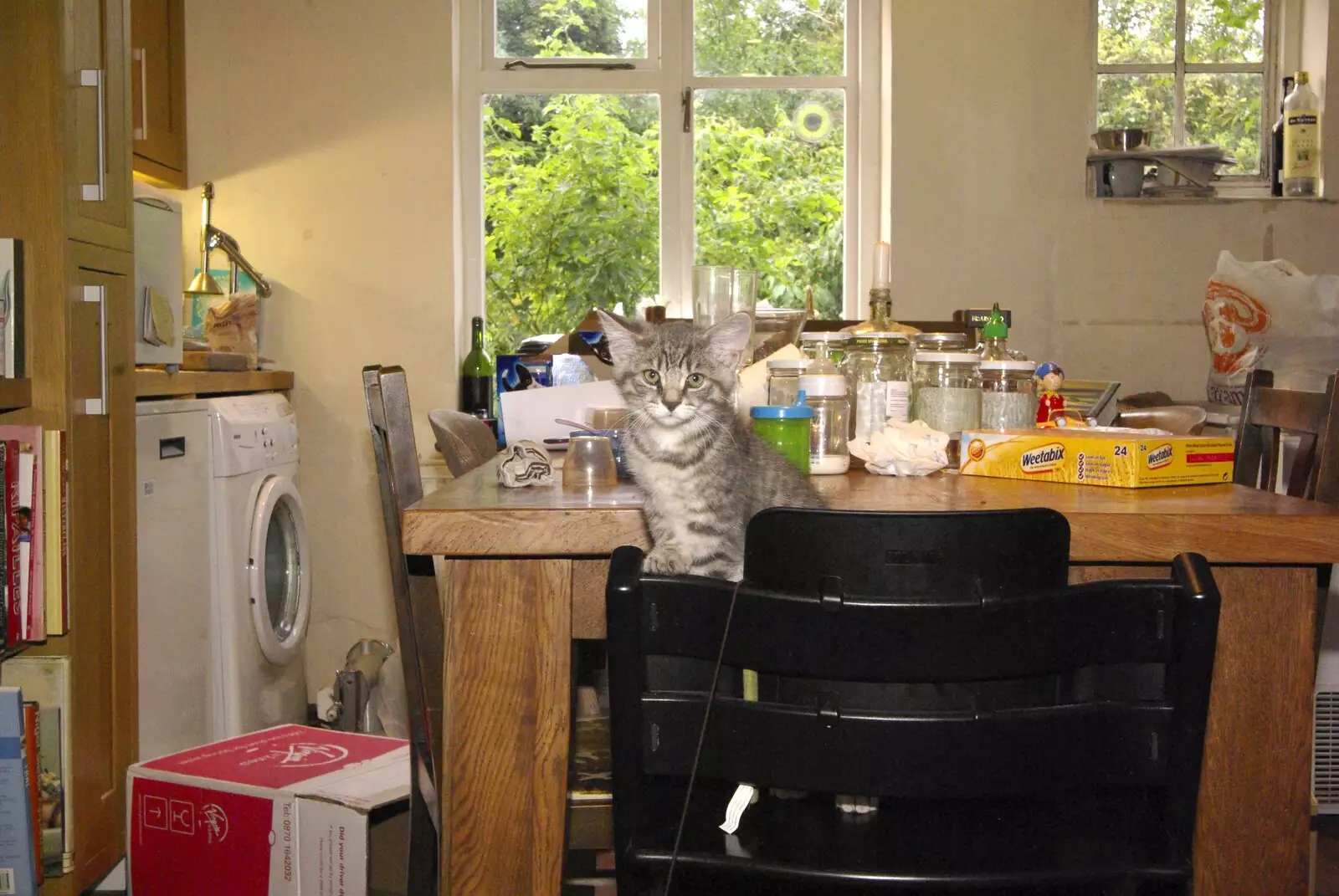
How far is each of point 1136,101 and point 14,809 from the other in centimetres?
384

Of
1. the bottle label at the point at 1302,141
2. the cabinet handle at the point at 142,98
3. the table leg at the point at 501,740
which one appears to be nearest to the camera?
the table leg at the point at 501,740

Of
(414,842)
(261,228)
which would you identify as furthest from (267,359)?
(414,842)

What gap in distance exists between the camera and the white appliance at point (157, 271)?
8.93 ft

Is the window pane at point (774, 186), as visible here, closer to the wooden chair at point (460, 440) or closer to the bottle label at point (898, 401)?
the wooden chair at point (460, 440)

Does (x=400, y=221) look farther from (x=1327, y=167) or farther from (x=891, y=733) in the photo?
(x=891, y=733)

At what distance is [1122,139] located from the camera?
12.4ft

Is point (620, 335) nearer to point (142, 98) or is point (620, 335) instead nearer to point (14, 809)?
point (14, 809)

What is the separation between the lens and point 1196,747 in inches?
32.1

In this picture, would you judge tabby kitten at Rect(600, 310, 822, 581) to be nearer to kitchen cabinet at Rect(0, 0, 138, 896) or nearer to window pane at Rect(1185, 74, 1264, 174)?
kitchen cabinet at Rect(0, 0, 138, 896)

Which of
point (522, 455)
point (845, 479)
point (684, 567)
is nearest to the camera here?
point (684, 567)

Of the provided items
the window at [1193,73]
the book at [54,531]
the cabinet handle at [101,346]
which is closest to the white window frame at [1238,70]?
the window at [1193,73]

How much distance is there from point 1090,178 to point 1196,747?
11.2 ft

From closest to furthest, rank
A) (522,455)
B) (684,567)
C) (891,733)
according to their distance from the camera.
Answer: (891,733) < (684,567) < (522,455)

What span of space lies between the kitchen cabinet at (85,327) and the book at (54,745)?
0.06 ft
